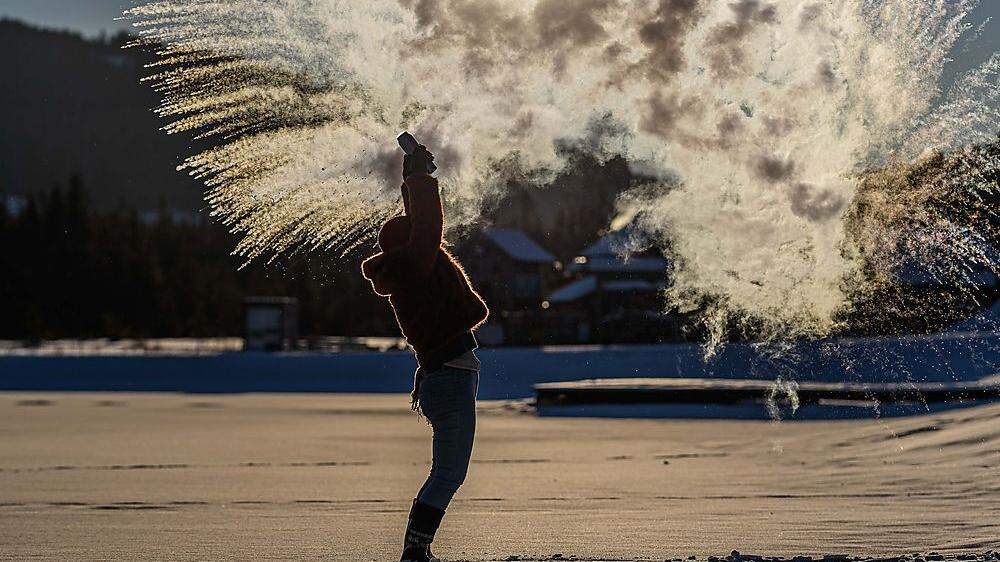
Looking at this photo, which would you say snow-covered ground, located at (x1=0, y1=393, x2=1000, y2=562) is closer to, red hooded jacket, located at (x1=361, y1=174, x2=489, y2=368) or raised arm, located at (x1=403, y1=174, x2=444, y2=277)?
red hooded jacket, located at (x1=361, y1=174, x2=489, y2=368)

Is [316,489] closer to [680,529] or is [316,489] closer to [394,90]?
[394,90]

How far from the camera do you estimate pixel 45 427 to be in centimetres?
2106

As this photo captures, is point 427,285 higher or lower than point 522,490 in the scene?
higher

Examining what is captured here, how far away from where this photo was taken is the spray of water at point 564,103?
11461 mm

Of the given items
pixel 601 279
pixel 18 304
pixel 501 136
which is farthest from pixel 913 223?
pixel 18 304

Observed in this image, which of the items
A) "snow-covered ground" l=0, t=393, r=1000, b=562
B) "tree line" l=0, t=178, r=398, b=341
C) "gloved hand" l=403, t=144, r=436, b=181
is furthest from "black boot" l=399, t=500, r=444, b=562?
"tree line" l=0, t=178, r=398, b=341

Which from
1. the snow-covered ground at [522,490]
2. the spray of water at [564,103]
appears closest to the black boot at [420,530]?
the snow-covered ground at [522,490]

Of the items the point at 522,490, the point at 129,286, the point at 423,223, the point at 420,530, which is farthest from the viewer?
the point at 129,286

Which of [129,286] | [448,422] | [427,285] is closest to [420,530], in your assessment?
[448,422]

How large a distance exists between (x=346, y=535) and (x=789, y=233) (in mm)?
6145

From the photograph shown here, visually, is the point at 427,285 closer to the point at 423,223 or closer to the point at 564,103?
the point at 423,223

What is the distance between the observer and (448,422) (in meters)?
6.57

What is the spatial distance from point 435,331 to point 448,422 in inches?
15.7

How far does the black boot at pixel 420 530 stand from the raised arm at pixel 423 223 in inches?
40.9
